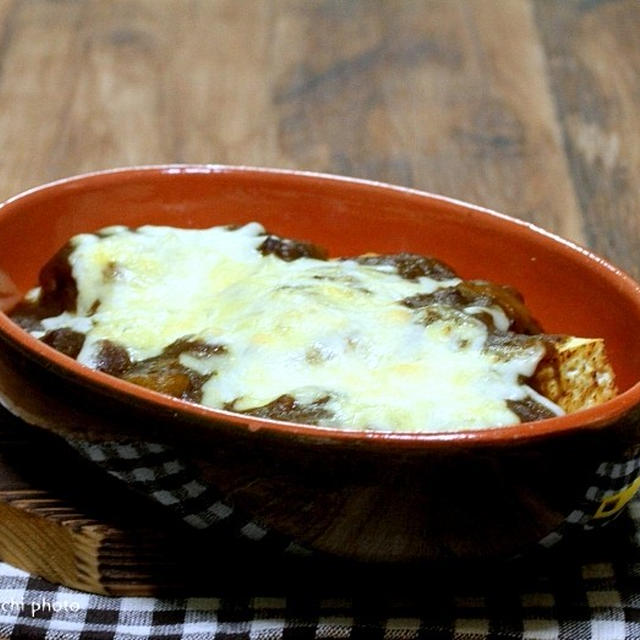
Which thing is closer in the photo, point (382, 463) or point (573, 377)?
point (382, 463)

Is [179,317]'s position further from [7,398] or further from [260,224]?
[260,224]

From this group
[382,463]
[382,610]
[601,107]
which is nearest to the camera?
[382,463]

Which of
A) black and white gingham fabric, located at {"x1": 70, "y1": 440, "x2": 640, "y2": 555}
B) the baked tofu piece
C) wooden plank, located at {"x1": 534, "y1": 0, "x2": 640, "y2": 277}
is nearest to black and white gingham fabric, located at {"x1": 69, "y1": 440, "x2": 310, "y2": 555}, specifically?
black and white gingham fabric, located at {"x1": 70, "y1": 440, "x2": 640, "y2": 555}

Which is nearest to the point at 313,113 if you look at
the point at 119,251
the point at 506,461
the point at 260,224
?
A: the point at 260,224

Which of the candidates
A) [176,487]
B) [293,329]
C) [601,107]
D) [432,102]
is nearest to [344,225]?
[293,329]

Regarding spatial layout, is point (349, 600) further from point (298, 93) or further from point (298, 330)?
point (298, 93)

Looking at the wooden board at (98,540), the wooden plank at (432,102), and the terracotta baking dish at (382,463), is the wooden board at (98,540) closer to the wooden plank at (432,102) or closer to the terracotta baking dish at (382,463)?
the terracotta baking dish at (382,463)
